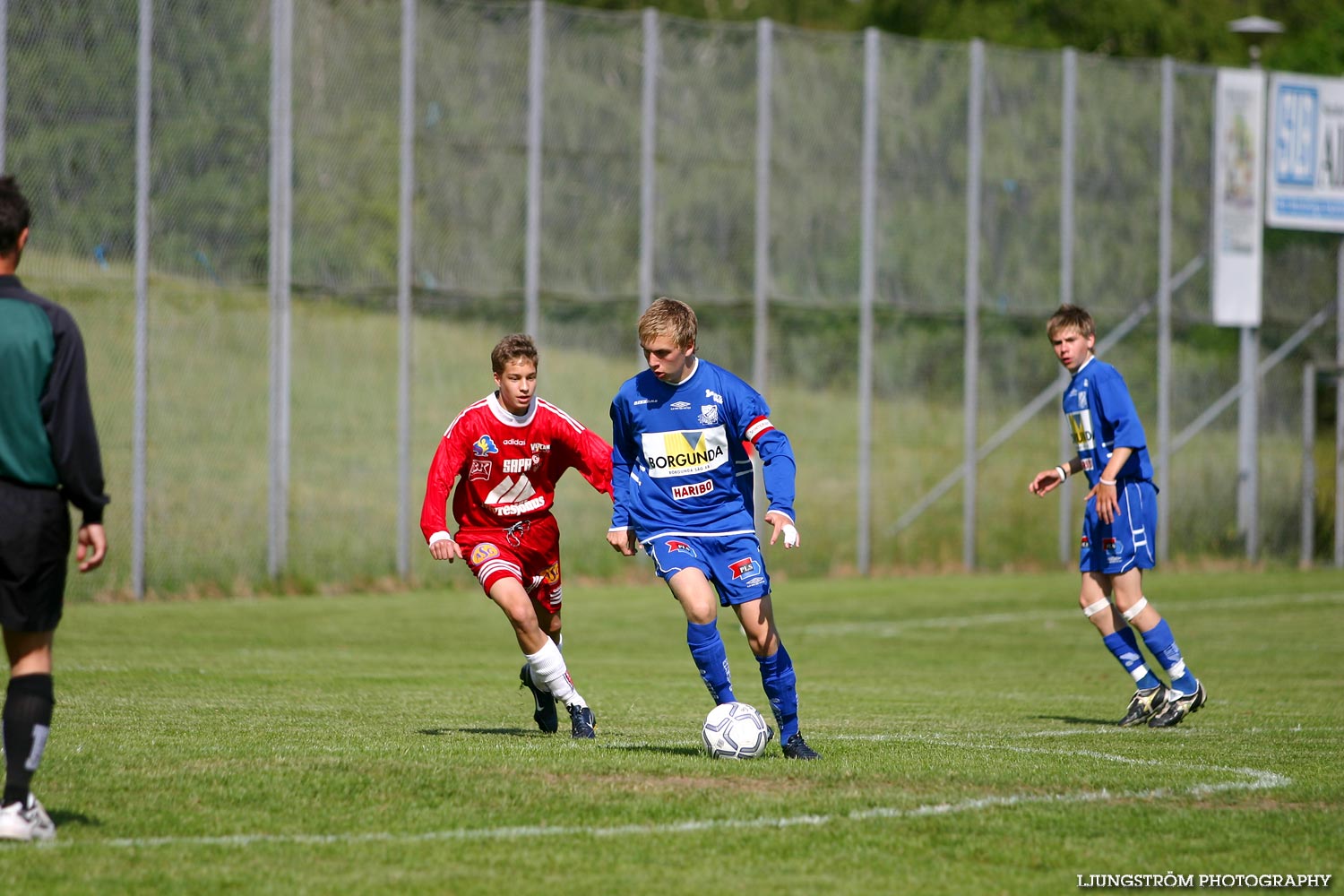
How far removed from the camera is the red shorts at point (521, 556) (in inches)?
354

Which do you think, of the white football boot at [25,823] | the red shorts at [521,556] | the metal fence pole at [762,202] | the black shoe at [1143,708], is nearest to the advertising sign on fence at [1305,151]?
the metal fence pole at [762,202]

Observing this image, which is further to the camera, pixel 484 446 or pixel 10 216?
pixel 484 446

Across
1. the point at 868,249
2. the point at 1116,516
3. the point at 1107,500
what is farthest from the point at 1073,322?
the point at 868,249

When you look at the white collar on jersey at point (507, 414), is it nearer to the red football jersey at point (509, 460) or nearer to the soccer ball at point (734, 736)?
the red football jersey at point (509, 460)

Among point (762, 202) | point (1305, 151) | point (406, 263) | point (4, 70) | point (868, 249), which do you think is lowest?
point (406, 263)

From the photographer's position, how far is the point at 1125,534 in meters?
10.5

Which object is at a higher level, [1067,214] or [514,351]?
[1067,214]

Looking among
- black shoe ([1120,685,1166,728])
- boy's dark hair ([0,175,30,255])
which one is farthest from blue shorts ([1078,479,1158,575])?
boy's dark hair ([0,175,30,255])

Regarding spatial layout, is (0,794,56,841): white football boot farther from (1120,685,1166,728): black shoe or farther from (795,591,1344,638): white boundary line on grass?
(795,591,1344,638): white boundary line on grass

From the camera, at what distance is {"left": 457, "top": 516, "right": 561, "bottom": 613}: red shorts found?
9000 millimetres

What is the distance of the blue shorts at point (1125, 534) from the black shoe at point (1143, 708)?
803mm

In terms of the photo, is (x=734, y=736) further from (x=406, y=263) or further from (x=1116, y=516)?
(x=406, y=263)

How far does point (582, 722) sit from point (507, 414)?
5.74 feet

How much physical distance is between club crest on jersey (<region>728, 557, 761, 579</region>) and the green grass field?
0.89 m
